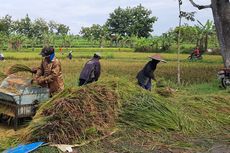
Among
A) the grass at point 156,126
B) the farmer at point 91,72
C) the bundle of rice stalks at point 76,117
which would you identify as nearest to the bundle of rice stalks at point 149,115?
the grass at point 156,126

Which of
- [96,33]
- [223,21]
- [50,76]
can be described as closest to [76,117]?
[50,76]

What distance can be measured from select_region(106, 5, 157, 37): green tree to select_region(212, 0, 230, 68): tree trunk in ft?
148

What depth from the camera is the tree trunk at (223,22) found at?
1241 cm

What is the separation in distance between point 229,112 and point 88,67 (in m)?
2.86

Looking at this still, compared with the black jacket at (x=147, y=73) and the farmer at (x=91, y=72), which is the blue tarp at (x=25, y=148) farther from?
the black jacket at (x=147, y=73)

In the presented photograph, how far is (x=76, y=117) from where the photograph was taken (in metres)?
5.05

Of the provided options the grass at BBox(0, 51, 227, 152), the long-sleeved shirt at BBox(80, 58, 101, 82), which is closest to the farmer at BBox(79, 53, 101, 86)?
the long-sleeved shirt at BBox(80, 58, 101, 82)

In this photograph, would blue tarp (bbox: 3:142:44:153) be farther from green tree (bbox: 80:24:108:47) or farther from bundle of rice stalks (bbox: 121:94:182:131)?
green tree (bbox: 80:24:108:47)

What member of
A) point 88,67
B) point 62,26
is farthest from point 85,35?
point 88,67

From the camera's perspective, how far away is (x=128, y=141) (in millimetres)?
5184

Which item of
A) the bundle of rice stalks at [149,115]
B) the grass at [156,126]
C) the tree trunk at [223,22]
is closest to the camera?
the grass at [156,126]

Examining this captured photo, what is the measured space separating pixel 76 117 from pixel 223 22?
891 centimetres

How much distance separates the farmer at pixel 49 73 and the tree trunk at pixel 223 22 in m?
7.59

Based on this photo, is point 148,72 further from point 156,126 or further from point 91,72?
point 156,126
